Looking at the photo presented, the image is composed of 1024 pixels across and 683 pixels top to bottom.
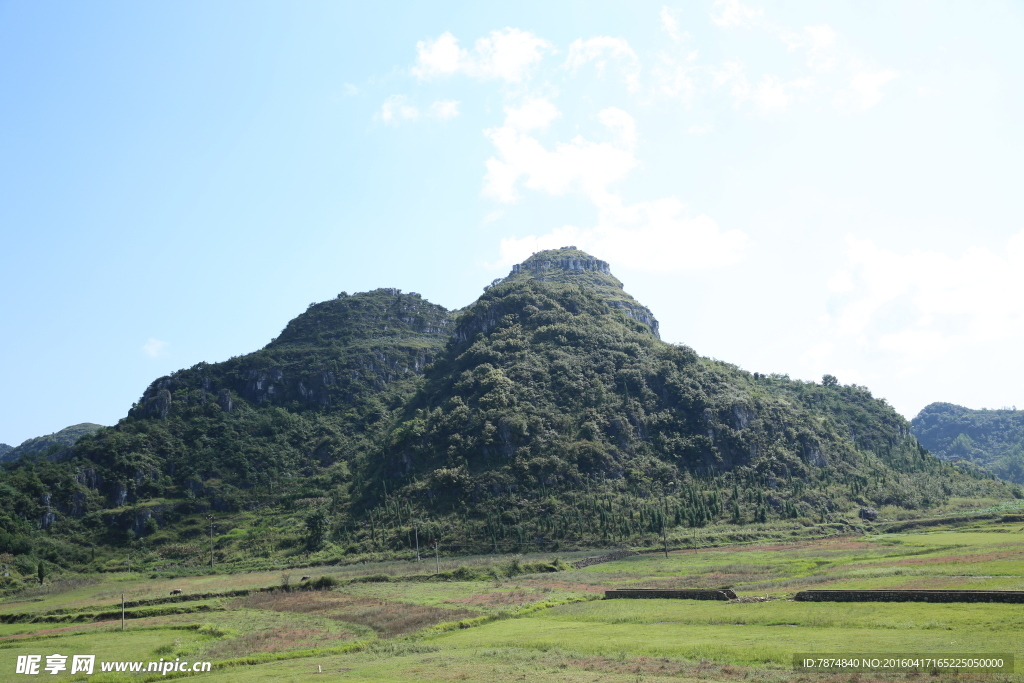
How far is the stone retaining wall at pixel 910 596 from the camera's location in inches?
1764

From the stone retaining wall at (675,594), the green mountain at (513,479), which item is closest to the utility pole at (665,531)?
the green mountain at (513,479)

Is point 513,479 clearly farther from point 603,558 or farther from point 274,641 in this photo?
point 274,641

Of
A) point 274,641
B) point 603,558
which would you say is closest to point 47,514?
point 603,558

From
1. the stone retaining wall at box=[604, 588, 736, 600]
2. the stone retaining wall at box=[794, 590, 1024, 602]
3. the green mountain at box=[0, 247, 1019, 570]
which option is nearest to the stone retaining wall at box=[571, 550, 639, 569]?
the green mountain at box=[0, 247, 1019, 570]

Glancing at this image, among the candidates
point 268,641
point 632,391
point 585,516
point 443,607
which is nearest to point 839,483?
point 632,391

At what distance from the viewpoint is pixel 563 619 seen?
6078 centimetres

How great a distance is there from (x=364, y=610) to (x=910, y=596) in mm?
52802

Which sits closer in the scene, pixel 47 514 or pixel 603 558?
pixel 603 558

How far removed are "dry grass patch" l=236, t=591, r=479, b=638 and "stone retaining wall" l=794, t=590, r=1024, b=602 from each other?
31887 mm

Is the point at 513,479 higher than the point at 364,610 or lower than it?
higher

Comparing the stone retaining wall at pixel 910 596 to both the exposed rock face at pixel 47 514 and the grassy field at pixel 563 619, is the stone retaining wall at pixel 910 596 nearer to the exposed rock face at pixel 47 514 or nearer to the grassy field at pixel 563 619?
the grassy field at pixel 563 619

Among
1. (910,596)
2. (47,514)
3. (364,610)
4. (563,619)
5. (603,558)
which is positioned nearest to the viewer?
(910,596)

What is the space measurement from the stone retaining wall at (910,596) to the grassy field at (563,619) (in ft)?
4.77

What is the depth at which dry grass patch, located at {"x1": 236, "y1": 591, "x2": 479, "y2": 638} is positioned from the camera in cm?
6431
